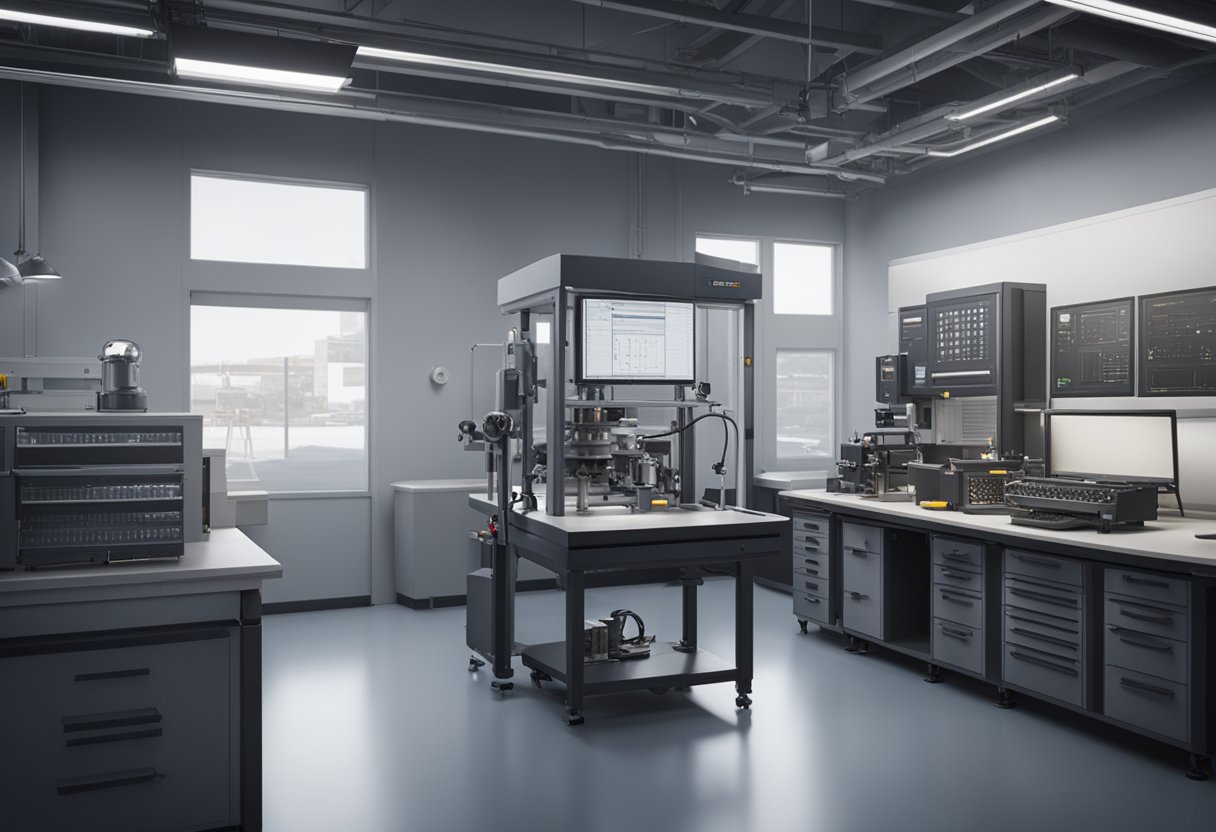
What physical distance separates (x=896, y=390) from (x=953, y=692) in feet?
6.21

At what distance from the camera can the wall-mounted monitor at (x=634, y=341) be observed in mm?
4070

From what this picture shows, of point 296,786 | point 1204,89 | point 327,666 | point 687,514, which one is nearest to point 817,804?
point 687,514

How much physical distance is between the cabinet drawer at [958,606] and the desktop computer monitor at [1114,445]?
786mm

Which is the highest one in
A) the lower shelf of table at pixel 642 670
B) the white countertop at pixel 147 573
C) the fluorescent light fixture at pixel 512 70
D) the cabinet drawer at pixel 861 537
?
the fluorescent light fixture at pixel 512 70

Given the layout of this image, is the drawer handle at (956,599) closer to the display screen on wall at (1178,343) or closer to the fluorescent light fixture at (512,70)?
the display screen on wall at (1178,343)

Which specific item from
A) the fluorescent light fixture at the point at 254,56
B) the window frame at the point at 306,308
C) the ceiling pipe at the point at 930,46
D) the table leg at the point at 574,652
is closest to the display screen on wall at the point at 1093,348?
the ceiling pipe at the point at 930,46

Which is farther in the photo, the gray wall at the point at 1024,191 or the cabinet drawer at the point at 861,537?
the gray wall at the point at 1024,191

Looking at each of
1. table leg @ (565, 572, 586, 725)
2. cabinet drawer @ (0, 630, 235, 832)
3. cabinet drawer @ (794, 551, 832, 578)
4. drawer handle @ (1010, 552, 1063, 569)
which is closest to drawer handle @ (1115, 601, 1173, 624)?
drawer handle @ (1010, 552, 1063, 569)

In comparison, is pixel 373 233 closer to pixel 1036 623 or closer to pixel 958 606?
pixel 958 606

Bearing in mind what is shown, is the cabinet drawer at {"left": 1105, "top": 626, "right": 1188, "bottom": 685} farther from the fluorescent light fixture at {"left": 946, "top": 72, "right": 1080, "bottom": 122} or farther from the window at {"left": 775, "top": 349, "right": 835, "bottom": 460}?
the window at {"left": 775, "top": 349, "right": 835, "bottom": 460}

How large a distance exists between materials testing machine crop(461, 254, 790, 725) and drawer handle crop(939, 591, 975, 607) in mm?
996

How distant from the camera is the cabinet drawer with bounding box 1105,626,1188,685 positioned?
3.36 meters

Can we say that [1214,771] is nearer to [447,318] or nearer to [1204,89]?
[1204,89]

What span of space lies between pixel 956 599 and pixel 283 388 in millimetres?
4412
